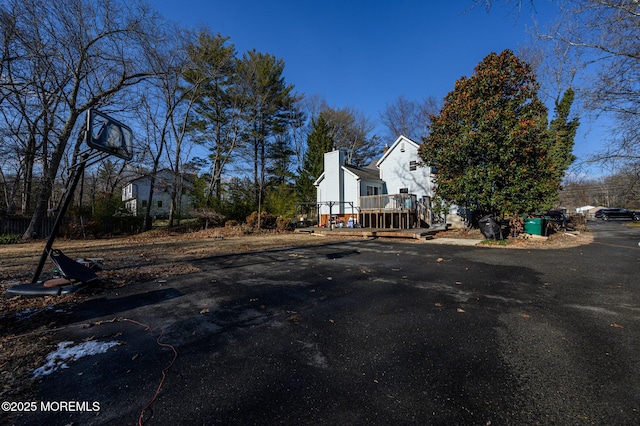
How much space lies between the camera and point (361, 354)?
2.46 m

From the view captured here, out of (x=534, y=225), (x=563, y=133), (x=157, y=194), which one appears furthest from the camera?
(x=157, y=194)

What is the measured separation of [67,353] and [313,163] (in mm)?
25799

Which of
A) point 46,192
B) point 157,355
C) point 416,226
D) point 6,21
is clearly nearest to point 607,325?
point 157,355

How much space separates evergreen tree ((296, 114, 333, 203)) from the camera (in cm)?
2692

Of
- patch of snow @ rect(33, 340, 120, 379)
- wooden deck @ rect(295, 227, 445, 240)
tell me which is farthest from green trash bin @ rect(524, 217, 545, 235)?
patch of snow @ rect(33, 340, 120, 379)

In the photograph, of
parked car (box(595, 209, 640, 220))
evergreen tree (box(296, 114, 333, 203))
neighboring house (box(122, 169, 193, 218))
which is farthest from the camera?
parked car (box(595, 209, 640, 220))

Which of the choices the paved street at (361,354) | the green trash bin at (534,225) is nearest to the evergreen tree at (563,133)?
the green trash bin at (534,225)

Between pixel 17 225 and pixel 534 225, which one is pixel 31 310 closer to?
pixel 534 225

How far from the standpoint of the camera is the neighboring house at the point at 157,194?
18375 mm

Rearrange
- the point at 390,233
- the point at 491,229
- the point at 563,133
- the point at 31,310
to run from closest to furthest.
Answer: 1. the point at 31,310
2. the point at 491,229
3. the point at 390,233
4. the point at 563,133

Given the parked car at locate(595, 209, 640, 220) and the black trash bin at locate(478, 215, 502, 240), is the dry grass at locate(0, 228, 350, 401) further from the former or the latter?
the parked car at locate(595, 209, 640, 220)

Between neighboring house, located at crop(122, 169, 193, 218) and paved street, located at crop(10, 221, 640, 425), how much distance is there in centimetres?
1580

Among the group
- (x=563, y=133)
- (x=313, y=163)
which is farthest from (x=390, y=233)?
(x=563, y=133)

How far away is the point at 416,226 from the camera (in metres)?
16.9
